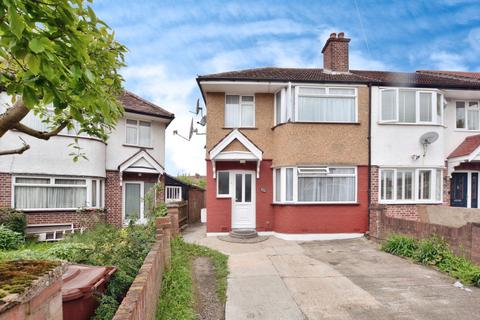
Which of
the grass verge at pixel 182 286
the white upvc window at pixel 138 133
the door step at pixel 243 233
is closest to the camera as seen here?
the grass verge at pixel 182 286

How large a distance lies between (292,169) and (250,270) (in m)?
5.08

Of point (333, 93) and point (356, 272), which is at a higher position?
point (333, 93)

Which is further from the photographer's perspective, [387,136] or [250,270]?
[387,136]

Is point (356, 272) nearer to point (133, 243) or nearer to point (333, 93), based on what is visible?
point (133, 243)

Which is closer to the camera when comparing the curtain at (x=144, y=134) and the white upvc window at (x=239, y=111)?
the white upvc window at (x=239, y=111)

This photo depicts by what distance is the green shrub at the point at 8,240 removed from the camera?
8492 mm

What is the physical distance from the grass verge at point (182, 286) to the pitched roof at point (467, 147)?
34.8 ft

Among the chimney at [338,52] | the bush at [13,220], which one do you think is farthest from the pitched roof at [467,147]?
the bush at [13,220]

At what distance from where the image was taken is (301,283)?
20.6ft

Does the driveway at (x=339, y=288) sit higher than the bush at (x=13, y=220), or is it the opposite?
the bush at (x=13, y=220)

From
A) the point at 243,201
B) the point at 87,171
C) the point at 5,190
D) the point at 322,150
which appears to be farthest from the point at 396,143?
the point at 5,190

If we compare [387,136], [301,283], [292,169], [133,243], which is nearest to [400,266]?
[301,283]

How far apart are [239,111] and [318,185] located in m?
4.44

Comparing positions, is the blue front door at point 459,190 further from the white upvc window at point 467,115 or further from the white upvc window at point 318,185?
the white upvc window at point 318,185
